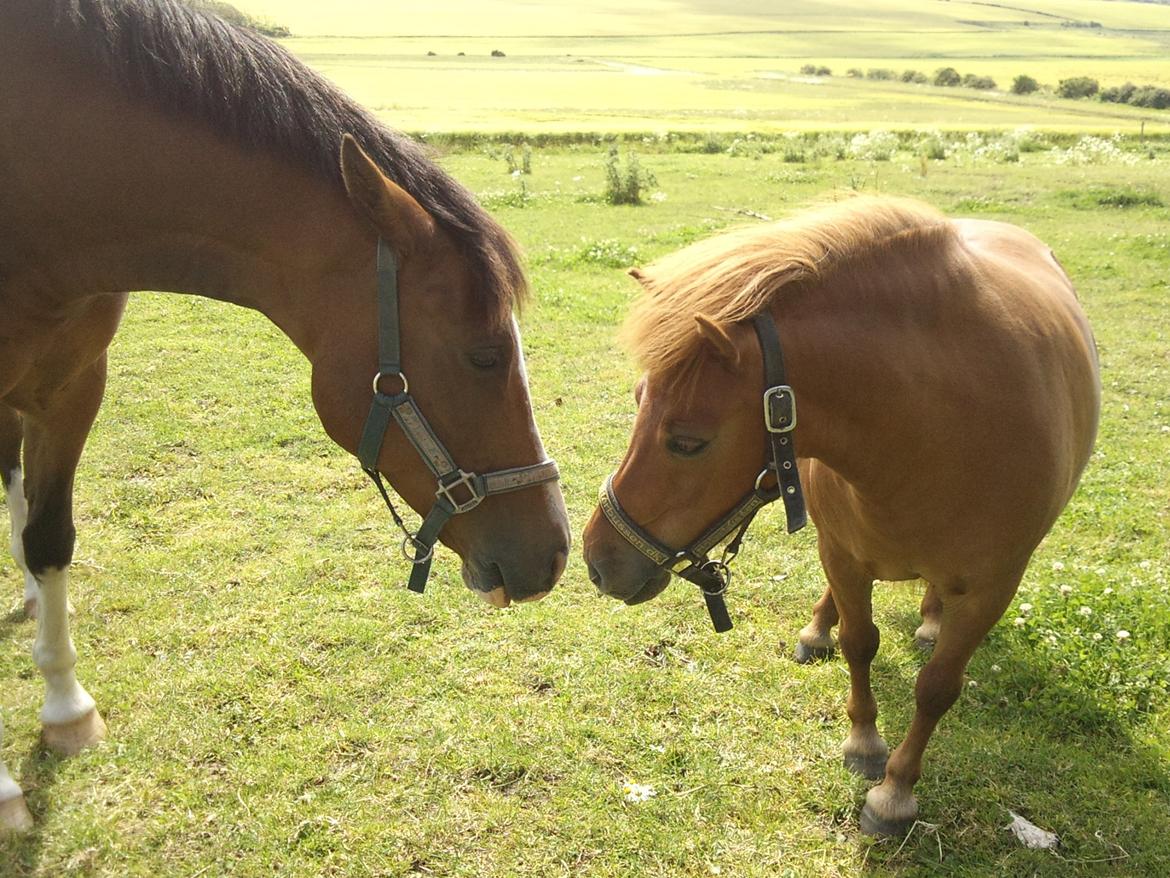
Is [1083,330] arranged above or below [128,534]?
above

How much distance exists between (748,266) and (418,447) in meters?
1.08

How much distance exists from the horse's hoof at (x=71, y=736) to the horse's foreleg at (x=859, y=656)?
3185 millimetres

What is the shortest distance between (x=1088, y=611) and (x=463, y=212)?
378 centimetres

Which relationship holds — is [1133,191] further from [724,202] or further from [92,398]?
[92,398]

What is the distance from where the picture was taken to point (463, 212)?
213 cm

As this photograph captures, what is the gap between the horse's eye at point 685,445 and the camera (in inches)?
87.4

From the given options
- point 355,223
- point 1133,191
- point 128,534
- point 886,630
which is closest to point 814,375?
point 355,223

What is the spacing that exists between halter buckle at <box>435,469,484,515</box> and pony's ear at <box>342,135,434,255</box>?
64 cm

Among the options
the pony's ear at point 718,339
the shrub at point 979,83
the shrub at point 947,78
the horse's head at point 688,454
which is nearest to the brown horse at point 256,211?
the horse's head at point 688,454

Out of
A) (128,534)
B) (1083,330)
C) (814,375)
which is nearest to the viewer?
(814,375)

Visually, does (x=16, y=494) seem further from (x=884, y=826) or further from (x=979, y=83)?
(x=979, y=83)

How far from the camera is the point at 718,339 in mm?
2051

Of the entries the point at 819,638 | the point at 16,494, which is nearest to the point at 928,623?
the point at 819,638

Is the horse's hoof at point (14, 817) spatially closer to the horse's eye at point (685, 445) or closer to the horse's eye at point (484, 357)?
the horse's eye at point (484, 357)
